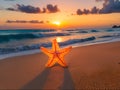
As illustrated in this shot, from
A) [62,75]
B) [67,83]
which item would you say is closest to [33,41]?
[62,75]

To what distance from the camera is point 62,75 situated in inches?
205

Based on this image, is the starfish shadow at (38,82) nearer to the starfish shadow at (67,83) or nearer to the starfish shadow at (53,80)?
the starfish shadow at (53,80)

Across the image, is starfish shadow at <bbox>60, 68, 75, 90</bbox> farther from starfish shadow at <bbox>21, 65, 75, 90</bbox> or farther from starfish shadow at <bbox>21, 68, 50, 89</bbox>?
starfish shadow at <bbox>21, 68, 50, 89</bbox>

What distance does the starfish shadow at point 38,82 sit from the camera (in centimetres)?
450

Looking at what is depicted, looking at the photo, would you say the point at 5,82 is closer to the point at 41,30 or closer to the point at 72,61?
the point at 72,61

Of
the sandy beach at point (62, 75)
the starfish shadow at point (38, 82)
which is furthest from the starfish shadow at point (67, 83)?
the starfish shadow at point (38, 82)

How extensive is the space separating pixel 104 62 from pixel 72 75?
64.9 inches

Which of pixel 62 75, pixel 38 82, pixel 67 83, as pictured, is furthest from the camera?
pixel 62 75

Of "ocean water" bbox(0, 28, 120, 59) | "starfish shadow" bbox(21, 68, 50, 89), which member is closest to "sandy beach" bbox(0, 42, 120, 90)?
"starfish shadow" bbox(21, 68, 50, 89)

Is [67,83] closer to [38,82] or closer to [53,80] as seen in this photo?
[53,80]

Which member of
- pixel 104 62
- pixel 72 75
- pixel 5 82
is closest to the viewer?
pixel 5 82

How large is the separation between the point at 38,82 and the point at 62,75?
0.68m

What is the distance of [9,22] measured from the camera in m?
18.3

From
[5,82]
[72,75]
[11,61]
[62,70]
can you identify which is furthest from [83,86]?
[11,61]
